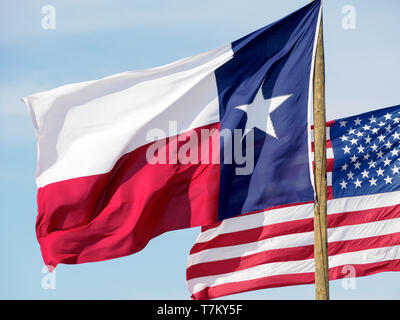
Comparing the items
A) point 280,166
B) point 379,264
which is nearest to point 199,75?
point 280,166

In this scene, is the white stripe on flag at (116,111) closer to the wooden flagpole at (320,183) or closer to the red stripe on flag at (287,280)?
the wooden flagpole at (320,183)

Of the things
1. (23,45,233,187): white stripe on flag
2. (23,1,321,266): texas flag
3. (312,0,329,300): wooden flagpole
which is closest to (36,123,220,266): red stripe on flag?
(23,1,321,266): texas flag

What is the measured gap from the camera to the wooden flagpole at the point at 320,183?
1420 cm

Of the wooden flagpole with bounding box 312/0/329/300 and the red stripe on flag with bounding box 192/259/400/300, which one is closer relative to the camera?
the wooden flagpole with bounding box 312/0/329/300

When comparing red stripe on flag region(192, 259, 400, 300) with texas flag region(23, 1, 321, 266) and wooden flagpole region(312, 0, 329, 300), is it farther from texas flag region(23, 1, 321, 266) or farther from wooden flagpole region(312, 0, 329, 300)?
wooden flagpole region(312, 0, 329, 300)

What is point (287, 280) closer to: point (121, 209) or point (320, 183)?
point (320, 183)

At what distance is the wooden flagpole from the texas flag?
0.17 metres

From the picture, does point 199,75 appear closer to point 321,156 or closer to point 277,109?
point 277,109

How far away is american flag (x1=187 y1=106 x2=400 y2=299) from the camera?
55.4ft

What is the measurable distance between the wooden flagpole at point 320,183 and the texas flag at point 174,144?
0.17m

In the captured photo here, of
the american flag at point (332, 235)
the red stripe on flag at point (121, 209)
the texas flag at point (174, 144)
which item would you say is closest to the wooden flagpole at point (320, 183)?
the texas flag at point (174, 144)

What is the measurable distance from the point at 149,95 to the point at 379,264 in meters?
5.45

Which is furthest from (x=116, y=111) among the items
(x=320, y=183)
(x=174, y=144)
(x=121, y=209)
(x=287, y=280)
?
(x=287, y=280)

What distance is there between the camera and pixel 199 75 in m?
15.6
